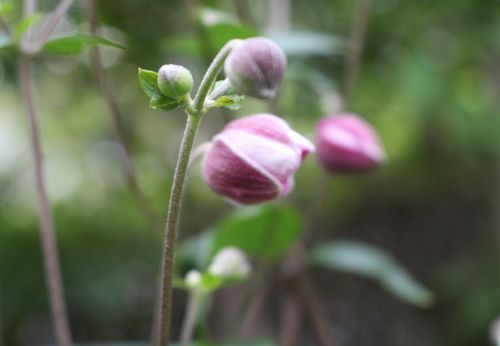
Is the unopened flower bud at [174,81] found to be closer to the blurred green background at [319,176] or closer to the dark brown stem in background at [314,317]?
the dark brown stem in background at [314,317]

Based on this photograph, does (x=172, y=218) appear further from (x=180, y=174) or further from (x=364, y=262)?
(x=364, y=262)

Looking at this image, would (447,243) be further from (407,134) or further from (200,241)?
(200,241)

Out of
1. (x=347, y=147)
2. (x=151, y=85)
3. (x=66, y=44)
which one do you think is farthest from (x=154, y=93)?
(x=347, y=147)

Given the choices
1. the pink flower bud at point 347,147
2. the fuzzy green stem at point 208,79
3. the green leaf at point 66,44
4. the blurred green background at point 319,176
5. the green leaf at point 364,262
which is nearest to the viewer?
the fuzzy green stem at point 208,79

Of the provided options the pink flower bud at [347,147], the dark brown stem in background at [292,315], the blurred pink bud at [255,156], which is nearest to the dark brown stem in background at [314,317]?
the dark brown stem in background at [292,315]

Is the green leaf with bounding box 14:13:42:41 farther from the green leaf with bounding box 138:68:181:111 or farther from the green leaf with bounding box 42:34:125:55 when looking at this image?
the green leaf with bounding box 138:68:181:111
